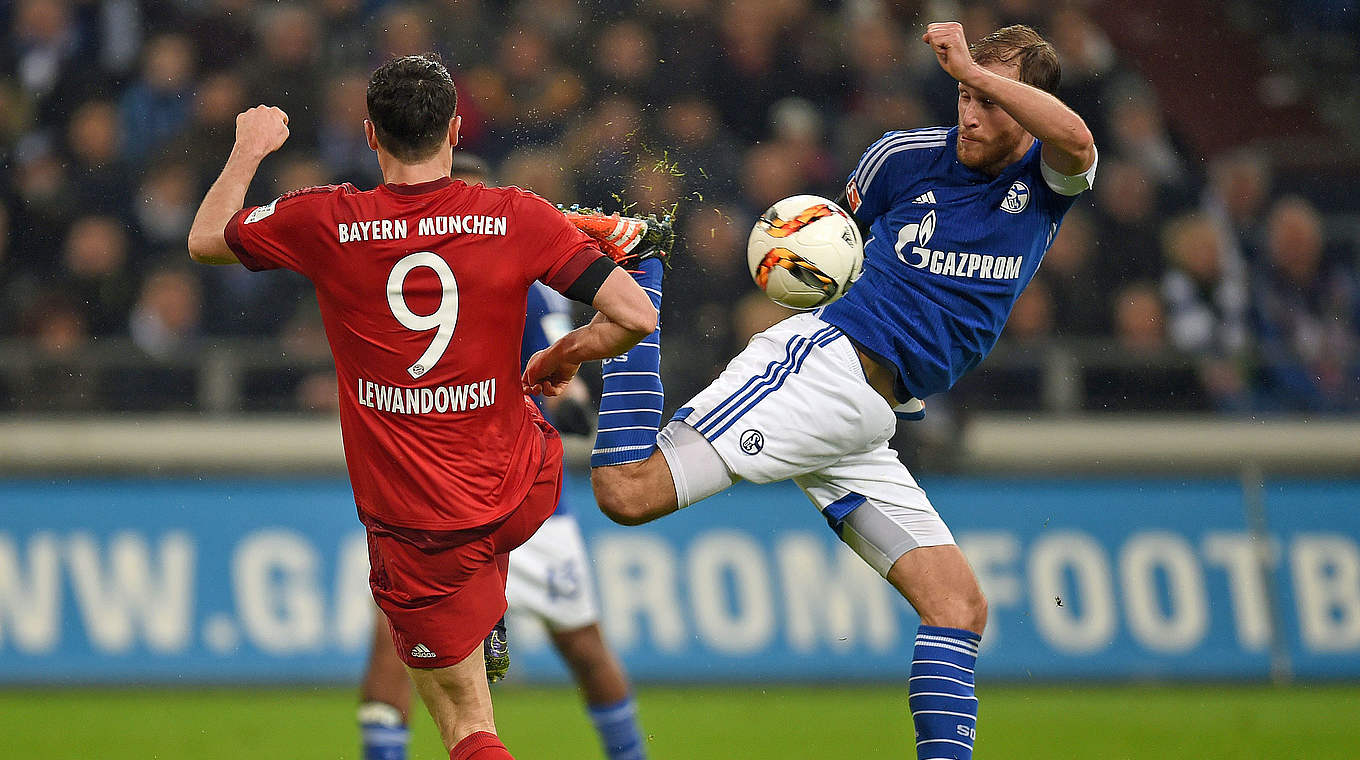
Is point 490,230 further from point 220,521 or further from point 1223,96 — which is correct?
point 1223,96

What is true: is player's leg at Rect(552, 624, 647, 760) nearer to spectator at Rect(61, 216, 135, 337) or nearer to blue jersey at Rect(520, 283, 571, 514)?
blue jersey at Rect(520, 283, 571, 514)

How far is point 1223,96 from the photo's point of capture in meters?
9.52

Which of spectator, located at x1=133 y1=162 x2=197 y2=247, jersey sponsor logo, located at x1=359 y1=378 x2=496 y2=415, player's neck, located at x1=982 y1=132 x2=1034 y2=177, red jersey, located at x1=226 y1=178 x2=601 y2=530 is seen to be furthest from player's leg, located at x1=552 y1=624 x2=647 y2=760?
spectator, located at x1=133 y1=162 x2=197 y2=247

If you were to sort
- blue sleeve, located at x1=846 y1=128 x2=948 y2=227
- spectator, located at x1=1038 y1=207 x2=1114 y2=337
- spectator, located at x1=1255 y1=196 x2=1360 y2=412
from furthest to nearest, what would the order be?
1. spectator, located at x1=1255 y1=196 x2=1360 y2=412
2. spectator, located at x1=1038 y1=207 x2=1114 y2=337
3. blue sleeve, located at x1=846 y1=128 x2=948 y2=227

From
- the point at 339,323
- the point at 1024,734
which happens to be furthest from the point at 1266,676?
the point at 339,323

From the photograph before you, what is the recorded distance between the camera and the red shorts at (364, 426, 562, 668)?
3781mm

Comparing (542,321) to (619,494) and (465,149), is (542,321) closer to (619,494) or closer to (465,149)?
(619,494)

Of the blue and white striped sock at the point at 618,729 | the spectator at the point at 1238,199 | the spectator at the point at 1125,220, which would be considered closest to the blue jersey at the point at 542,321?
the blue and white striped sock at the point at 618,729

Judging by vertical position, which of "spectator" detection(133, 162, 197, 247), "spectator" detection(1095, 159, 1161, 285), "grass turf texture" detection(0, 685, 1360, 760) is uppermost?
"spectator" detection(133, 162, 197, 247)

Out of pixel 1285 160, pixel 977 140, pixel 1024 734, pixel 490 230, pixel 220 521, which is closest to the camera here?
pixel 490 230

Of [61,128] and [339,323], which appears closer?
[339,323]

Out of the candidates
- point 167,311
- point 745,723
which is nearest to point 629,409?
point 745,723

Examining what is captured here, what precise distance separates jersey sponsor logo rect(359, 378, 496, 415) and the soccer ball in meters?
1.04

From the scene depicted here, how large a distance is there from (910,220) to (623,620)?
12.5 feet
